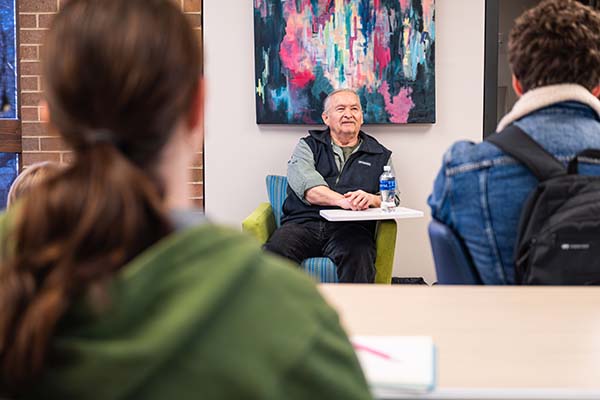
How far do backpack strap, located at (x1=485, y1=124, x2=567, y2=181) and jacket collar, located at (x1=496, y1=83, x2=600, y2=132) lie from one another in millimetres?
89

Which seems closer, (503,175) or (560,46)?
(503,175)

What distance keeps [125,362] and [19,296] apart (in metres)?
0.14

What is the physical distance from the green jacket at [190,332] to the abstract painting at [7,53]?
410 centimetres

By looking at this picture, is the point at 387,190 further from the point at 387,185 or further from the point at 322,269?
the point at 322,269

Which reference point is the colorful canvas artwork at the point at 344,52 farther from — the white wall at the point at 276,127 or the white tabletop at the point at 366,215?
the white tabletop at the point at 366,215

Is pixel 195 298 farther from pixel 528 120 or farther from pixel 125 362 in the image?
pixel 528 120

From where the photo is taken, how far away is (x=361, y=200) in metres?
3.53

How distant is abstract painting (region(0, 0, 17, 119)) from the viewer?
4.29m

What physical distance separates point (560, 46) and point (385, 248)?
1.93 meters

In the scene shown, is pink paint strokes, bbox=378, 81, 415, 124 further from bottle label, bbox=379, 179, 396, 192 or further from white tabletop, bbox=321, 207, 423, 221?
white tabletop, bbox=321, 207, 423, 221

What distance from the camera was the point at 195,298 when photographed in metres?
0.64

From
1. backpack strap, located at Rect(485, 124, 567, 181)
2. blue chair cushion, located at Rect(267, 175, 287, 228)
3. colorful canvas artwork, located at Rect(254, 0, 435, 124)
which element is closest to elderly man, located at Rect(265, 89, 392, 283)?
blue chair cushion, located at Rect(267, 175, 287, 228)

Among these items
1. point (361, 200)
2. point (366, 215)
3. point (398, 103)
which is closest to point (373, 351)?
point (366, 215)

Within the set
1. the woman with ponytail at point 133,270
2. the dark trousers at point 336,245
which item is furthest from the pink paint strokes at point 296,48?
the woman with ponytail at point 133,270
